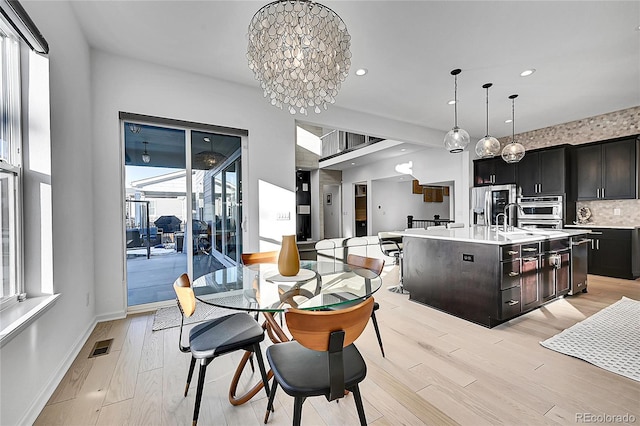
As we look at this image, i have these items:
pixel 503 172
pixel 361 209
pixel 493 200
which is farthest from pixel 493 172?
pixel 361 209

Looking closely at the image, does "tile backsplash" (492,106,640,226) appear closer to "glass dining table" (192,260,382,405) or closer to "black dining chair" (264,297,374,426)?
"glass dining table" (192,260,382,405)

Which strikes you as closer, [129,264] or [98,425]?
[98,425]

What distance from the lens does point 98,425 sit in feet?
5.09

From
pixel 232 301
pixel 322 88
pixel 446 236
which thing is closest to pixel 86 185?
pixel 232 301

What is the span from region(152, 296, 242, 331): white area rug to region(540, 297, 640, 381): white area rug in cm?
305

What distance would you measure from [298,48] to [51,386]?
2.69m

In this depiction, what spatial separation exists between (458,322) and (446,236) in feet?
3.03

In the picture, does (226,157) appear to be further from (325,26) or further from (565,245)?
(565,245)

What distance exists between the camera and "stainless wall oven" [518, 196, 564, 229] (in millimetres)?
5293

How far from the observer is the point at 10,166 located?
1.67m

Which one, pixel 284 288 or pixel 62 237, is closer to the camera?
pixel 284 288

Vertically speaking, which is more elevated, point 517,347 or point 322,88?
point 322,88

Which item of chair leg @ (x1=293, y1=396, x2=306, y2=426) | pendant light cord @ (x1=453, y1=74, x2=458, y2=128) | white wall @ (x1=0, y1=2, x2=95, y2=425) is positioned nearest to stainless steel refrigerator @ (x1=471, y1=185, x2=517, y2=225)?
pendant light cord @ (x1=453, y1=74, x2=458, y2=128)

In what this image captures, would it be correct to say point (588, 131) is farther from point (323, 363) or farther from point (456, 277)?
point (323, 363)
